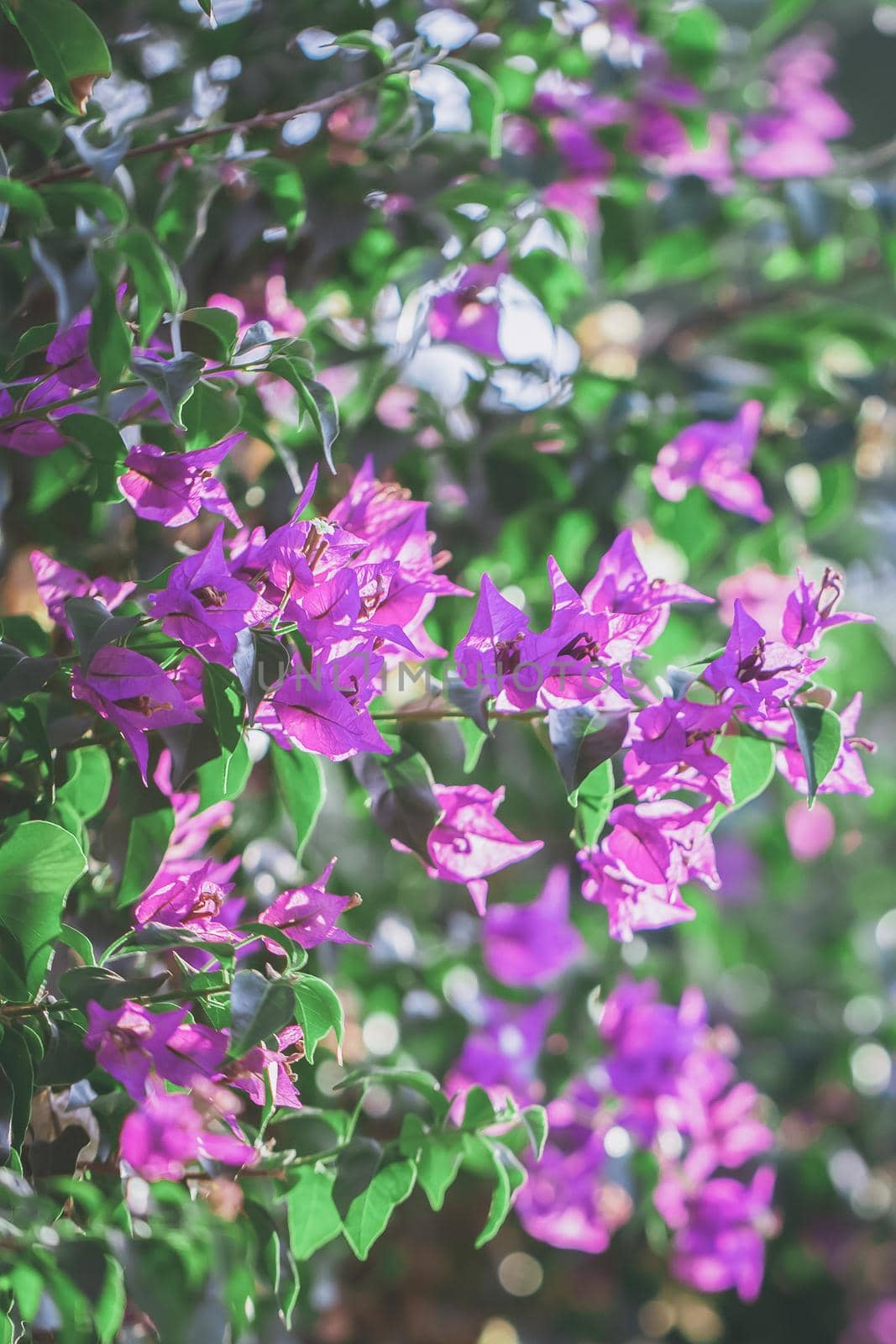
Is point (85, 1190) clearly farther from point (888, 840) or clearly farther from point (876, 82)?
point (876, 82)

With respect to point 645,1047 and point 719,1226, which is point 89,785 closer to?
point 645,1047

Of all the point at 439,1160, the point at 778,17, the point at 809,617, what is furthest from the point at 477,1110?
the point at 778,17

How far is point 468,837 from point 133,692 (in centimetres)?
14

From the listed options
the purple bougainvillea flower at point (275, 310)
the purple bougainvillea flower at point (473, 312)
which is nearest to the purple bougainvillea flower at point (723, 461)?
the purple bougainvillea flower at point (473, 312)

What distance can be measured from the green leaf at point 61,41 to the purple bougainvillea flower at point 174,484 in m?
0.14

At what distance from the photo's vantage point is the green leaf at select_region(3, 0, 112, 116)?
1.36 ft

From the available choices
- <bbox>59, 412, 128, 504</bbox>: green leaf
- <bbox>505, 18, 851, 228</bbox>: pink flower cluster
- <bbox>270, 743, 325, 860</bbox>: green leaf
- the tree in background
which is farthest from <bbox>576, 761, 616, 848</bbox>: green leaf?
<bbox>505, 18, 851, 228</bbox>: pink flower cluster

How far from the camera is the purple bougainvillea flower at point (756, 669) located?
0.38 metres

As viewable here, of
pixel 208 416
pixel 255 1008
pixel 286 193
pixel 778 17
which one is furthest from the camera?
pixel 778 17

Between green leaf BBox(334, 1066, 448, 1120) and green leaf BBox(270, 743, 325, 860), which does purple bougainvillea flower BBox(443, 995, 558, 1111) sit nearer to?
green leaf BBox(334, 1066, 448, 1120)

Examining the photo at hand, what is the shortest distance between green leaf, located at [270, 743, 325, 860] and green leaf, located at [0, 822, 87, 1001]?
0.09m

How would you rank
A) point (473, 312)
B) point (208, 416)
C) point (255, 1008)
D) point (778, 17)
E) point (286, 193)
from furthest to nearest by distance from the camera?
point (778, 17) → point (473, 312) → point (286, 193) → point (208, 416) → point (255, 1008)

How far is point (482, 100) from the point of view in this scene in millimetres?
527

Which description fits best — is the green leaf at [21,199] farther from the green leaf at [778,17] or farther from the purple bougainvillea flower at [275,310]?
the green leaf at [778,17]
